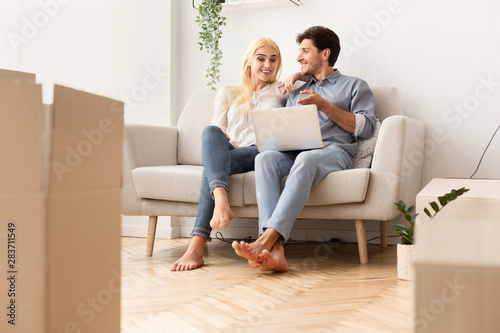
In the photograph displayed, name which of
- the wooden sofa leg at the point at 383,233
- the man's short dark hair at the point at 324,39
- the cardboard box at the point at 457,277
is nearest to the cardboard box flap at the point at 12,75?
the cardboard box at the point at 457,277

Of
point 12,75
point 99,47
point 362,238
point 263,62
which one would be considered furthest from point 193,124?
point 12,75

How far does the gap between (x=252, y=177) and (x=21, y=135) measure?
5.24ft

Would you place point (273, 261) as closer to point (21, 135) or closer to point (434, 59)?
point (21, 135)

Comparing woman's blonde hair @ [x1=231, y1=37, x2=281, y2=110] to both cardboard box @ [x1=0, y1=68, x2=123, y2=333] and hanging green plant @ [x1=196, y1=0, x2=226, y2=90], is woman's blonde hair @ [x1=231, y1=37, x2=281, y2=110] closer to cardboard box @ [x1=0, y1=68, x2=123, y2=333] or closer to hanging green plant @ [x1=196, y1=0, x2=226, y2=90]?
hanging green plant @ [x1=196, y1=0, x2=226, y2=90]

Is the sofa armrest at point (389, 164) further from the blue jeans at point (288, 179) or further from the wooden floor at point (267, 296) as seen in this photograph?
the wooden floor at point (267, 296)

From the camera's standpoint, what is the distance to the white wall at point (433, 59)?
2586 mm

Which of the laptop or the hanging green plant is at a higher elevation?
the hanging green plant

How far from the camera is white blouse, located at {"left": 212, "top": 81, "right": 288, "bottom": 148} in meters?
2.59

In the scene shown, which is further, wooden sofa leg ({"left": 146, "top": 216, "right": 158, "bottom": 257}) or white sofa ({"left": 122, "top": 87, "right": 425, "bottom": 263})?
wooden sofa leg ({"left": 146, "top": 216, "right": 158, "bottom": 257})

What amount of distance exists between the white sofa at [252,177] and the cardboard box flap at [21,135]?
1584 mm

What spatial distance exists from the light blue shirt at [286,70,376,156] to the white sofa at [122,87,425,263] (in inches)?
2.7

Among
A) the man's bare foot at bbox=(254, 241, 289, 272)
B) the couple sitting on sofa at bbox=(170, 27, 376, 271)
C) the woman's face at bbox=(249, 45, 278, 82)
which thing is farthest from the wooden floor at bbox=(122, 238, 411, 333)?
the woman's face at bbox=(249, 45, 278, 82)

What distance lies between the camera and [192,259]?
7.02 feet

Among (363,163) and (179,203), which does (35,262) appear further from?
(363,163)
